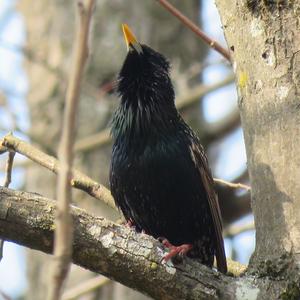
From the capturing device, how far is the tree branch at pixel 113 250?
2119 mm

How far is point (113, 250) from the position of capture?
2.20m

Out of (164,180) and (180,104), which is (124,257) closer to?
(164,180)

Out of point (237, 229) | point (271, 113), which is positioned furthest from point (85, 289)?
point (271, 113)

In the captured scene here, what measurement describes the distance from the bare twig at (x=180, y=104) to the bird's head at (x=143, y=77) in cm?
140

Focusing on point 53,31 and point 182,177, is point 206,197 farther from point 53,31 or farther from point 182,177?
point 53,31

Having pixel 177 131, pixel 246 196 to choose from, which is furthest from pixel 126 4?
pixel 177 131

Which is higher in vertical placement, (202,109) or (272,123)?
(202,109)

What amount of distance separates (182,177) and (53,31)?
122 inches

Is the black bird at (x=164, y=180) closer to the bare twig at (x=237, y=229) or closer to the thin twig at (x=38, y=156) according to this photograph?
the thin twig at (x=38, y=156)

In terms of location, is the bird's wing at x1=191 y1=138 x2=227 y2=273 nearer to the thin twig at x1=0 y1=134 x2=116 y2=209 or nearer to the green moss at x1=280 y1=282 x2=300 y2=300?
the thin twig at x1=0 y1=134 x2=116 y2=209

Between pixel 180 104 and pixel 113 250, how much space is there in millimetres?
3169

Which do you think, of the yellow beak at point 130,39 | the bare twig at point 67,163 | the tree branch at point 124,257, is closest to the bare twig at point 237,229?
the yellow beak at point 130,39

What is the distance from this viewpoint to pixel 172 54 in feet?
19.5

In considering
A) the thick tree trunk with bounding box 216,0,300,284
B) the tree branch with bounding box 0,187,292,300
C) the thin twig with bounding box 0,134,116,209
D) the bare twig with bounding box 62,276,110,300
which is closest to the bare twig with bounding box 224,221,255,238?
the bare twig with bounding box 62,276,110,300
